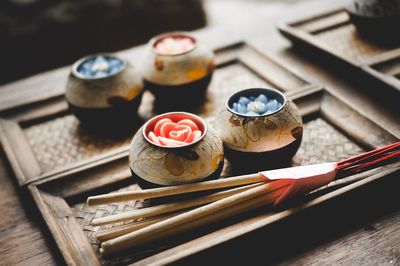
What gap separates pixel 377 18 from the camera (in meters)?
1.61

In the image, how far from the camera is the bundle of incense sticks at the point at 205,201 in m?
0.96

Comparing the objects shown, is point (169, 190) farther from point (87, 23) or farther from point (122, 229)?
point (87, 23)

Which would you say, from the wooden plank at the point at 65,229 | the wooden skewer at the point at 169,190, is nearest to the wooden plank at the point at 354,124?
the wooden skewer at the point at 169,190

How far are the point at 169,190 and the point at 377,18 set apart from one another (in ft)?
3.54

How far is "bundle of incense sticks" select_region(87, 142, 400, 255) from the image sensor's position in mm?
960

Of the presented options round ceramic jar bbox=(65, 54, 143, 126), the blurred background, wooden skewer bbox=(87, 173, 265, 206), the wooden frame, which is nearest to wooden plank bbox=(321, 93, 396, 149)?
the wooden frame

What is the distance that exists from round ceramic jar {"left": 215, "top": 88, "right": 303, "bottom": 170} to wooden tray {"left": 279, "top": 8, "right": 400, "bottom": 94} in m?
0.45

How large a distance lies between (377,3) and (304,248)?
1.02 m

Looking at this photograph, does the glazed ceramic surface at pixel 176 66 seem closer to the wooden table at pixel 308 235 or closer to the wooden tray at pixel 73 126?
the wooden tray at pixel 73 126

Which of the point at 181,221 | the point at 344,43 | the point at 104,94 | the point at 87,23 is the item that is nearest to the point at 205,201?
the point at 181,221

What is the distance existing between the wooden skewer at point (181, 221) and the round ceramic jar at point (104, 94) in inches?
20.8

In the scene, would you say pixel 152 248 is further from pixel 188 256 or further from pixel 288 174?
pixel 288 174

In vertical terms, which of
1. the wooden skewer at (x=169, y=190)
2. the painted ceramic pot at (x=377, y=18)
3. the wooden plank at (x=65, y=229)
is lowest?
the wooden plank at (x=65, y=229)

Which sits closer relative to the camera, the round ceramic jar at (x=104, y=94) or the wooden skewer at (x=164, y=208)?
the wooden skewer at (x=164, y=208)
